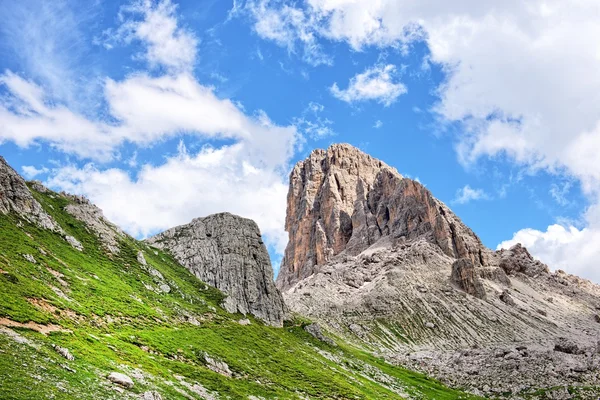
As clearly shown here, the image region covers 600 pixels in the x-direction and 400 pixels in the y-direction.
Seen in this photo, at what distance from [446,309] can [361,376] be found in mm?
93168

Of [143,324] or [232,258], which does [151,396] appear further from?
[232,258]

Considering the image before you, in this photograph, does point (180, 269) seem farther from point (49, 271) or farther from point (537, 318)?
point (537, 318)

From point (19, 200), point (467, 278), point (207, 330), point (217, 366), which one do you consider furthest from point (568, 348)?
point (19, 200)

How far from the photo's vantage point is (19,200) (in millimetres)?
70875

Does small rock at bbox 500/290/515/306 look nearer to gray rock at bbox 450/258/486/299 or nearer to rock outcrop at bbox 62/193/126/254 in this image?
gray rock at bbox 450/258/486/299

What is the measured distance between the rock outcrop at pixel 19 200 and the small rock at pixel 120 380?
1679 inches

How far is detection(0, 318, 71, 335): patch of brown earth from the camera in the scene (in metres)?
37.3

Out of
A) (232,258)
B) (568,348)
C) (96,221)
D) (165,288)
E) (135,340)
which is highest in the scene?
(568,348)

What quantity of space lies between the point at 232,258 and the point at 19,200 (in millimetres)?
47491

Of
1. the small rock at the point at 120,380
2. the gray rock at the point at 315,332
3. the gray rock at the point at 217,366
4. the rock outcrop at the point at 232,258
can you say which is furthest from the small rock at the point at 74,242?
the gray rock at the point at 315,332

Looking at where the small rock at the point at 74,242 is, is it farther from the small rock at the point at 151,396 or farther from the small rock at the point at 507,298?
the small rock at the point at 507,298

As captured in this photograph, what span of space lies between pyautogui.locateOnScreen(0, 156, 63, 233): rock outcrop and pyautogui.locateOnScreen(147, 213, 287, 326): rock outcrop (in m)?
34.4

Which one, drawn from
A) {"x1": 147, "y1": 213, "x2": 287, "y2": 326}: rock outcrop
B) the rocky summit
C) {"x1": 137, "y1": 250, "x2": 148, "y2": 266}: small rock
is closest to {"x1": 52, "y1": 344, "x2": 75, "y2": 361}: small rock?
the rocky summit

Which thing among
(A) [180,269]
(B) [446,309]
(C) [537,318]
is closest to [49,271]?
(A) [180,269]
